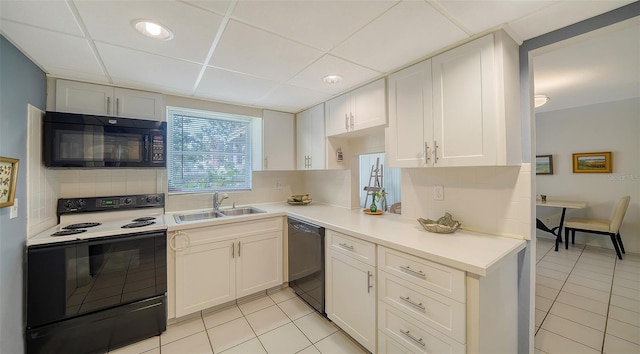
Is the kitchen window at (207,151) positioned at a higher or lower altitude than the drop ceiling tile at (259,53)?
lower

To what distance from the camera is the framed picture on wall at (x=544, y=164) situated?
4477 millimetres

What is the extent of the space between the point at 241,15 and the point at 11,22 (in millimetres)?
1257

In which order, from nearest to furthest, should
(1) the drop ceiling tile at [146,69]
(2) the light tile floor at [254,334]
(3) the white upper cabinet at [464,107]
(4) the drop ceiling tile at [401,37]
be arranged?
(4) the drop ceiling tile at [401,37], (3) the white upper cabinet at [464,107], (1) the drop ceiling tile at [146,69], (2) the light tile floor at [254,334]

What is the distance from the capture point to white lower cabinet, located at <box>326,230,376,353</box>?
1652 millimetres

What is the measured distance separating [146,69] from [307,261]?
85.7 inches

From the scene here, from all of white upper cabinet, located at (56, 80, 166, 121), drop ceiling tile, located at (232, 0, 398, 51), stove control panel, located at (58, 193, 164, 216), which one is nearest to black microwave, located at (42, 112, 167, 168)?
white upper cabinet, located at (56, 80, 166, 121)

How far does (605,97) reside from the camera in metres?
3.54

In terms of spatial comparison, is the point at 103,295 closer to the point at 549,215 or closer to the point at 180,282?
the point at 180,282

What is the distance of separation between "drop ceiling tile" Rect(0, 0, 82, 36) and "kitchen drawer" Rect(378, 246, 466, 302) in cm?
224

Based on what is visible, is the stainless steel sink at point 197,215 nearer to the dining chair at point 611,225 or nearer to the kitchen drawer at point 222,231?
the kitchen drawer at point 222,231

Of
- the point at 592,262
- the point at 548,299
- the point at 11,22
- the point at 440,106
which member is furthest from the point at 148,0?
the point at 592,262

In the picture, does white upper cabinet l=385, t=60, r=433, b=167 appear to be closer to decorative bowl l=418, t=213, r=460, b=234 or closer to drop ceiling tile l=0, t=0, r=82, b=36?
decorative bowl l=418, t=213, r=460, b=234

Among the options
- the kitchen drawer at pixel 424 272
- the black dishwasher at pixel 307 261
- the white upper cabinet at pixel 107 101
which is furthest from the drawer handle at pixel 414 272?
the white upper cabinet at pixel 107 101

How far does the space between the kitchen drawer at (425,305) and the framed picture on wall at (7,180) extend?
7.56 feet
